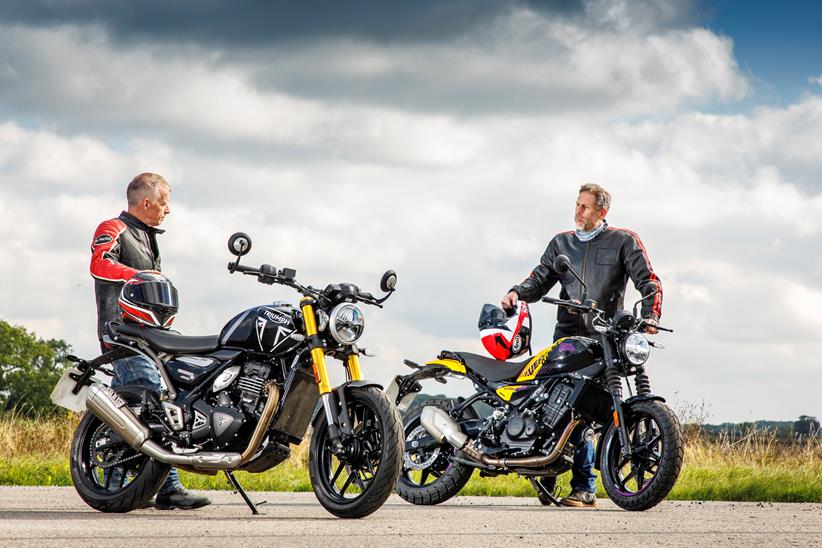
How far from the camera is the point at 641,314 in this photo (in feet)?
31.7

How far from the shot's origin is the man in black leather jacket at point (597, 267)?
32.3ft

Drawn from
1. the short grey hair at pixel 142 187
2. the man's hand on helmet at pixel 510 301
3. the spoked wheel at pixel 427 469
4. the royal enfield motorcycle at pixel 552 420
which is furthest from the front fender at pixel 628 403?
the short grey hair at pixel 142 187

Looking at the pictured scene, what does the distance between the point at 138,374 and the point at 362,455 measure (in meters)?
1.83

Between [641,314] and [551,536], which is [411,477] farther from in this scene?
[551,536]

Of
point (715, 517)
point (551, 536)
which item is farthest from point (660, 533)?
point (715, 517)

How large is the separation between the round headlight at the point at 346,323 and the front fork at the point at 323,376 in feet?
0.40

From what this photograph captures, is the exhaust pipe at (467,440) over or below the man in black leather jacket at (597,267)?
below

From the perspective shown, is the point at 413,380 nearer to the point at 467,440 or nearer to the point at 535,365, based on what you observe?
the point at 467,440

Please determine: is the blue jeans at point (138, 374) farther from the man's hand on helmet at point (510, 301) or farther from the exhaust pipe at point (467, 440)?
the man's hand on helmet at point (510, 301)

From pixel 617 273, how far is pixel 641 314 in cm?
51

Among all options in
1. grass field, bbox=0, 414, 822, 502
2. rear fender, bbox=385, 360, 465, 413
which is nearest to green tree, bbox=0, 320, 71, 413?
grass field, bbox=0, 414, 822, 502

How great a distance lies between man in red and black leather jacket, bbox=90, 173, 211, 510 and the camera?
809cm

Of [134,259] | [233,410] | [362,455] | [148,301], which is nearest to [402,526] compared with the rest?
[362,455]

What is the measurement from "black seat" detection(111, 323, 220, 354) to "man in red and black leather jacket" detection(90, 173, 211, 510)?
0.22 meters
